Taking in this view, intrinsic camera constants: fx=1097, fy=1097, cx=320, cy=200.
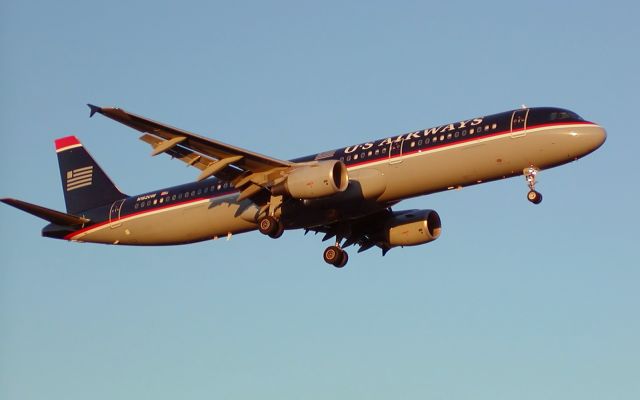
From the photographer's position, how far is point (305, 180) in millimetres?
46656

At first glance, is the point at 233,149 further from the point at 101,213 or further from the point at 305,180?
the point at 101,213

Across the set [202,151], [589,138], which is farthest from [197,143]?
[589,138]

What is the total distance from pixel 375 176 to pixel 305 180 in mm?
2998

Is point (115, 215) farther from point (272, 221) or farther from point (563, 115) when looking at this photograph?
point (563, 115)

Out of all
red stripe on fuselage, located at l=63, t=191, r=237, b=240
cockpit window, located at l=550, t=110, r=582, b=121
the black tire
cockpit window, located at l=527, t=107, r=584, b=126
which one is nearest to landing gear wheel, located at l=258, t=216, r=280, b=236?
red stripe on fuselage, located at l=63, t=191, r=237, b=240


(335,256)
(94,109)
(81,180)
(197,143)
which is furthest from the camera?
(81,180)

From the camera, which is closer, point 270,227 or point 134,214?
point 270,227

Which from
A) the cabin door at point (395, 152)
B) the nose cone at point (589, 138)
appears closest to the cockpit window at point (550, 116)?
the nose cone at point (589, 138)

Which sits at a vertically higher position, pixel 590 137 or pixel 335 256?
pixel 590 137

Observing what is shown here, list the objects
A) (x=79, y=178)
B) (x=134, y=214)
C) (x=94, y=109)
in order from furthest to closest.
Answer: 1. (x=79, y=178)
2. (x=134, y=214)
3. (x=94, y=109)

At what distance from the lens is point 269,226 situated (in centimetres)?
4862

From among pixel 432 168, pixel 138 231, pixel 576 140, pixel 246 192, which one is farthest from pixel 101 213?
pixel 576 140

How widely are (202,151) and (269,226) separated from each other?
4.45 m

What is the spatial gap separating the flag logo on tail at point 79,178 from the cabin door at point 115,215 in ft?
10.4
